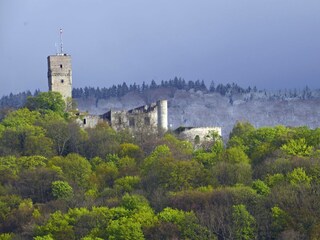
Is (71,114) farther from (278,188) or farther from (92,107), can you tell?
(92,107)

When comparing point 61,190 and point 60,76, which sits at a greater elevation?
point 60,76

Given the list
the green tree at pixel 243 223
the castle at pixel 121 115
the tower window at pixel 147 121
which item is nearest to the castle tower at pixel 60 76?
the castle at pixel 121 115

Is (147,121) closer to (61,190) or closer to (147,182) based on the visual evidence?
(147,182)

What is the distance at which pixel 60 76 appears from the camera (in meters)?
109

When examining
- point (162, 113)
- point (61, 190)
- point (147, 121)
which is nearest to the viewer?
point (61, 190)

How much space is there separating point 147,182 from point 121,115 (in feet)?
69.0

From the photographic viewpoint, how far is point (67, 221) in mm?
78500

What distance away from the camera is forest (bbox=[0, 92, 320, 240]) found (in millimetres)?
75062

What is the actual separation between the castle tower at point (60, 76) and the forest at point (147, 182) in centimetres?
341

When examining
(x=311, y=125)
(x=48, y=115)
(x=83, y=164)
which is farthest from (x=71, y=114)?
(x=311, y=125)

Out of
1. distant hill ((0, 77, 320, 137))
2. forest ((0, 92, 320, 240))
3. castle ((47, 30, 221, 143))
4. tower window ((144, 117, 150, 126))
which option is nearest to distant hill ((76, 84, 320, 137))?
distant hill ((0, 77, 320, 137))

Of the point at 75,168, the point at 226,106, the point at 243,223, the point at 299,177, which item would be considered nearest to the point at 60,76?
the point at 75,168

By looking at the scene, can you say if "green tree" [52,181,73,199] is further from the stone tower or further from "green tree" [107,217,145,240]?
Result: the stone tower

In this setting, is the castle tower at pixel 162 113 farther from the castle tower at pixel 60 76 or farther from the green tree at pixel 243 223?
the green tree at pixel 243 223
